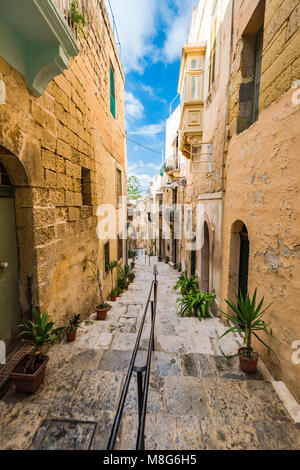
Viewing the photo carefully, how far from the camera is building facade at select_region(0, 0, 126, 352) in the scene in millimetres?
2055

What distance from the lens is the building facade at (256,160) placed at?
2316 millimetres

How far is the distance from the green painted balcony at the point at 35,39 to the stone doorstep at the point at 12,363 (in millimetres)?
2901

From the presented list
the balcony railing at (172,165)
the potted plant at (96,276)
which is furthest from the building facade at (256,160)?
the balcony railing at (172,165)

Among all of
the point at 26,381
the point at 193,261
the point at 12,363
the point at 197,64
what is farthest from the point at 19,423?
the point at 197,64

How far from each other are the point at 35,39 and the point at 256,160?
9.92ft

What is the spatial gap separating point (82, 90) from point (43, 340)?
4105mm

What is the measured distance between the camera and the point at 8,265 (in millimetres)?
2414

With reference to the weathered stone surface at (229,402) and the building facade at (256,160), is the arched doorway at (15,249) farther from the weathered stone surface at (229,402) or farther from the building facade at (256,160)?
the building facade at (256,160)

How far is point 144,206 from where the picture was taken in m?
30.7

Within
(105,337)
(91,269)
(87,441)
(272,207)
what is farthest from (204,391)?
(91,269)

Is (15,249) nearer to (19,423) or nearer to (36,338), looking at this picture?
(36,338)

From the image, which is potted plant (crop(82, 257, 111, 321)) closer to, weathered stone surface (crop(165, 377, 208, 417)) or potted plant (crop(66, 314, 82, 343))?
potted plant (crop(66, 314, 82, 343))

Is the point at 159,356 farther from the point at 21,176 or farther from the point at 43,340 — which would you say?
the point at 21,176

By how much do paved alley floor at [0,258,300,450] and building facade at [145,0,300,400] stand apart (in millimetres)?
515
